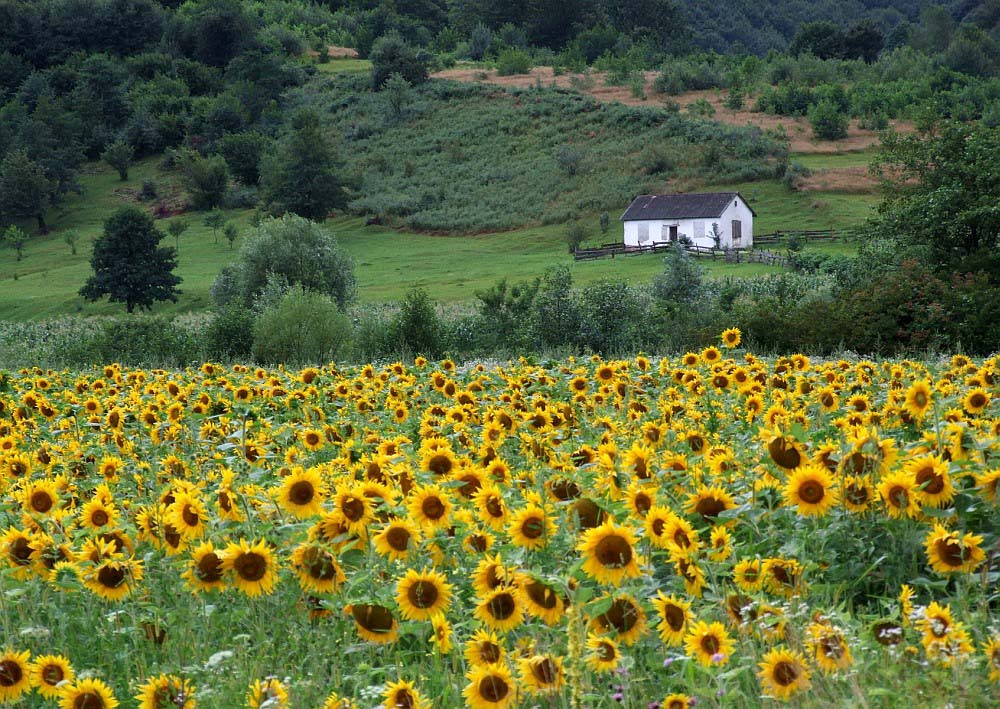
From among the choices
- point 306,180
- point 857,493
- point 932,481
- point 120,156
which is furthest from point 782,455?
point 120,156

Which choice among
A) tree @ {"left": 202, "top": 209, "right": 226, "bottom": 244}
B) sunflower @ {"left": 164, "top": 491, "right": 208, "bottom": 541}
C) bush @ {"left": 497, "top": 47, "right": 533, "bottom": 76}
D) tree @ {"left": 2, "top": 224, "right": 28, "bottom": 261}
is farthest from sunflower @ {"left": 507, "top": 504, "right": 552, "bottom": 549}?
bush @ {"left": 497, "top": 47, "right": 533, "bottom": 76}

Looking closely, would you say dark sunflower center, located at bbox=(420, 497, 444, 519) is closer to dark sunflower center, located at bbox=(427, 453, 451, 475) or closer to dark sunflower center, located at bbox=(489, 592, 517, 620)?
dark sunflower center, located at bbox=(489, 592, 517, 620)

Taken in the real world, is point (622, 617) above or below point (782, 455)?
below

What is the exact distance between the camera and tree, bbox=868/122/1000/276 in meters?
21.4

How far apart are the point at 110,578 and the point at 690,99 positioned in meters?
94.9

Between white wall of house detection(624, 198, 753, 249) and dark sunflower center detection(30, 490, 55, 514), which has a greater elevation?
dark sunflower center detection(30, 490, 55, 514)

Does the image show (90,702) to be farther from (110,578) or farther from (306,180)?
(306,180)

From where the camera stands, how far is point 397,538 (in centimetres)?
330

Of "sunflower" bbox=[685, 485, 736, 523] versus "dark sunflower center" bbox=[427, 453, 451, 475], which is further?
"dark sunflower center" bbox=[427, 453, 451, 475]

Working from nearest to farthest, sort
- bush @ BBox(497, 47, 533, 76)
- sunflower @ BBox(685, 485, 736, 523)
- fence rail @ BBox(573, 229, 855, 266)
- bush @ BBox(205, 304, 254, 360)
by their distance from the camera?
sunflower @ BBox(685, 485, 736, 523) < bush @ BBox(205, 304, 254, 360) < fence rail @ BBox(573, 229, 855, 266) < bush @ BBox(497, 47, 533, 76)

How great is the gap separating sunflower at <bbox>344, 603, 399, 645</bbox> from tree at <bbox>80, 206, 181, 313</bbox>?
5376cm

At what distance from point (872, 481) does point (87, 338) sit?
2470 cm

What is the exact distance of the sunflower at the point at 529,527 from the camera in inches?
129

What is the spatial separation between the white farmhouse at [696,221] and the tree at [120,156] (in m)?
47.3
